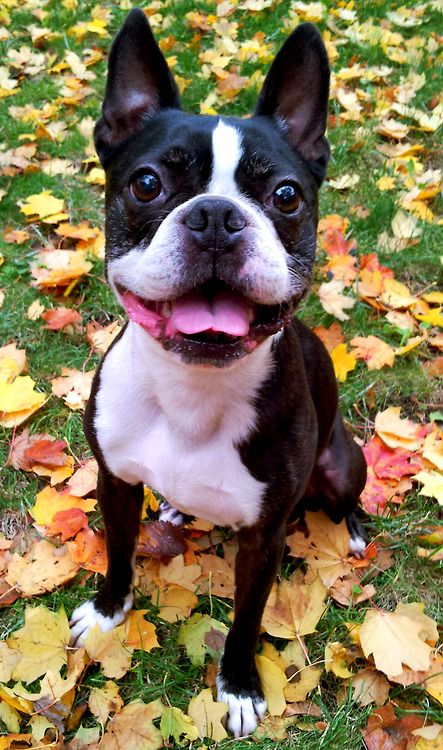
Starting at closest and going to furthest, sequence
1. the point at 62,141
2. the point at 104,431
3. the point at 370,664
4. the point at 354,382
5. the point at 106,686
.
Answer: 1. the point at 104,431
2. the point at 106,686
3. the point at 370,664
4. the point at 354,382
5. the point at 62,141

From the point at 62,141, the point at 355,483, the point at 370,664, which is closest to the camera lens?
the point at 370,664

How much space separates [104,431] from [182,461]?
1.02ft

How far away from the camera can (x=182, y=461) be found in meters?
2.27

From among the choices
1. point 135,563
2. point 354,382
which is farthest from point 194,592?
point 354,382

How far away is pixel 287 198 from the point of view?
6.98ft

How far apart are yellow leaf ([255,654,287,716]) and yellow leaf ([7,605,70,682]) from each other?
30.5 inches

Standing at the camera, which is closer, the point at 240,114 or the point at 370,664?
the point at 370,664

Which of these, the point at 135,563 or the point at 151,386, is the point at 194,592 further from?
the point at 151,386

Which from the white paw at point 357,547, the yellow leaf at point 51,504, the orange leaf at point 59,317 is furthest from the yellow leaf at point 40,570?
the orange leaf at point 59,317

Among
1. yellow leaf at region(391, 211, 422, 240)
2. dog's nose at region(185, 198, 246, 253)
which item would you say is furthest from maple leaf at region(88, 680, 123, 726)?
yellow leaf at region(391, 211, 422, 240)

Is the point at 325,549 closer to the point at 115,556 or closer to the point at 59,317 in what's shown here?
the point at 115,556

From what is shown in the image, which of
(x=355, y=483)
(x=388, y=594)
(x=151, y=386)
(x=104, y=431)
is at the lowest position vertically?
(x=388, y=594)

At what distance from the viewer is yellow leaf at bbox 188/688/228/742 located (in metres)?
2.58

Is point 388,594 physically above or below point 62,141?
below
